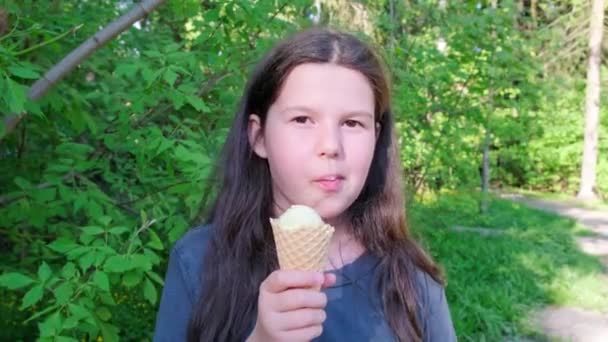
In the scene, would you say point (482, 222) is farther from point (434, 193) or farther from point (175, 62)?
point (175, 62)

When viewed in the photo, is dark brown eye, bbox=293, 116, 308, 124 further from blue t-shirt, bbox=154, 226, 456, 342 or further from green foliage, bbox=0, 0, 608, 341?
green foliage, bbox=0, 0, 608, 341

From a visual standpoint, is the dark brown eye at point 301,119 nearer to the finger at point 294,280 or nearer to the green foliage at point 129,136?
the finger at point 294,280

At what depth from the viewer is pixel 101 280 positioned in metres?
1.71

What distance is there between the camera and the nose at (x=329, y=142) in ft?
3.76

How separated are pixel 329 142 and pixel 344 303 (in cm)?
37

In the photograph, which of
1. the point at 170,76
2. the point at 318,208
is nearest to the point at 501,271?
the point at 170,76

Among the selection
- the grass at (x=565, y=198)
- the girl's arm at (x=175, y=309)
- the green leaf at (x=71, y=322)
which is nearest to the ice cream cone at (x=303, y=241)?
the girl's arm at (x=175, y=309)

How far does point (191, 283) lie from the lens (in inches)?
52.0

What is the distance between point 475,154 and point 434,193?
2.41 ft

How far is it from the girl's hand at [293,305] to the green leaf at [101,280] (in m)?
0.88

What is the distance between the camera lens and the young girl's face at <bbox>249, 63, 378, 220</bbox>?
117 centimetres

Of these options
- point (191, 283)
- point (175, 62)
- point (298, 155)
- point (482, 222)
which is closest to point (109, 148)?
point (175, 62)

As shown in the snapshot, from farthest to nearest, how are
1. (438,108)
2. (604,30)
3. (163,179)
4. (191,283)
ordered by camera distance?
1. (604,30)
2. (438,108)
3. (163,179)
4. (191,283)

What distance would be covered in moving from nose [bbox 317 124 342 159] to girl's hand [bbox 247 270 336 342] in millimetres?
270
